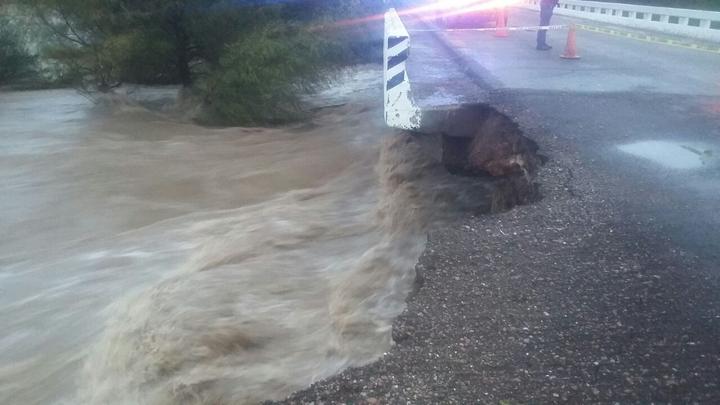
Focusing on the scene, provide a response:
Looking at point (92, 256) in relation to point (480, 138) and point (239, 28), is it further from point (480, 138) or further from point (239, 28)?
point (239, 28)

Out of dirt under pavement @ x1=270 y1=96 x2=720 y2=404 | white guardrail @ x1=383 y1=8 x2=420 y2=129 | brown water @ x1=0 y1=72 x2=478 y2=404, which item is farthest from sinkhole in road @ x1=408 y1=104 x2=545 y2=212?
dirt under pavement @ x1=270 y1=96 x2=720 y2=404

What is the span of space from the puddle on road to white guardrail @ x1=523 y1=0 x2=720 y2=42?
11.4 meters

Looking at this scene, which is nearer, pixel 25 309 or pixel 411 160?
pixel 25 309

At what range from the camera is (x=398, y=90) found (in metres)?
7.67

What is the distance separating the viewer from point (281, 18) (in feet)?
45.9

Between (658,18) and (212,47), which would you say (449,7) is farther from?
(212,47)

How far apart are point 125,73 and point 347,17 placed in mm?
5077

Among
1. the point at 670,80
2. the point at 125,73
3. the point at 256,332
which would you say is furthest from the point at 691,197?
the point at 125,73

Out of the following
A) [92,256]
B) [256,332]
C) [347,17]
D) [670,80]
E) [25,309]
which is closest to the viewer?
[256,332]

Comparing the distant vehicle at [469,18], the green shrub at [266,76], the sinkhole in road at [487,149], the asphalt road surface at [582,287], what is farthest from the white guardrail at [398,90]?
the distant vehicle at [469,18]

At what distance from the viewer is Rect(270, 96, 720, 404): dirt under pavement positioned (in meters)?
3.23

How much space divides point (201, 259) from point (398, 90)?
2929mm

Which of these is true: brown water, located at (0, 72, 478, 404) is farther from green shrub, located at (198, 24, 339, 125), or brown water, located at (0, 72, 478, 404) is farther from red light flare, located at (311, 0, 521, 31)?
red light flare, located at (311, 0, 521, 31)

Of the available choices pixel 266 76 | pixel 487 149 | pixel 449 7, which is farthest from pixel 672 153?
pixel 449 7
